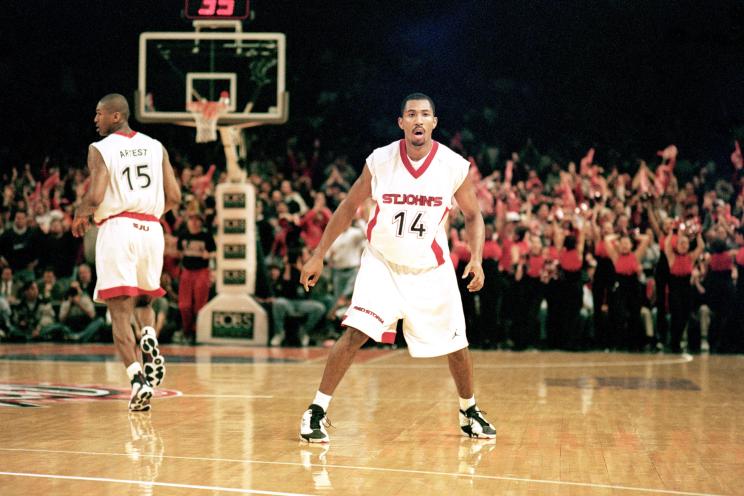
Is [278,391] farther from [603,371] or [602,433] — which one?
[603,371]

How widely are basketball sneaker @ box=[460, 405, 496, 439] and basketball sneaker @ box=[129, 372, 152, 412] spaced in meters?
1.89

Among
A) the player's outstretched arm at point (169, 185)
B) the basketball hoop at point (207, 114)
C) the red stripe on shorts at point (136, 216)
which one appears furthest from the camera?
the basketball hoop at point (207, 114)

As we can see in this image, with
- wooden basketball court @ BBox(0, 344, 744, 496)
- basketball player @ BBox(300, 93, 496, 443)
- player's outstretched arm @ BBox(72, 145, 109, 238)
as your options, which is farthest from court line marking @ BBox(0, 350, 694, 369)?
basketball player @ BBox(300, 93, 496, 443)

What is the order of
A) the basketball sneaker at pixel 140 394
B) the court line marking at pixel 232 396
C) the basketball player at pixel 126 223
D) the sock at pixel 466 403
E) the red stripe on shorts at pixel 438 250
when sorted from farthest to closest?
1. the court line marking at pixel 232 396
2. the basketball player at pixel 126 223
3. the basketball sneaker at pixel 140 394
4. the sock at pixel 466 403
5. the red stripe on shorts at pixel 438 250

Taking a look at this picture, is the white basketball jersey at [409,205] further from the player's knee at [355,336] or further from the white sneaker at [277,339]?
the white sneaker at [277,339]

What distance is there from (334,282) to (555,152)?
14.3ft

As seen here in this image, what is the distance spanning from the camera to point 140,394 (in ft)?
21.3

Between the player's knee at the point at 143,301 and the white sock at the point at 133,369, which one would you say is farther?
the player's knee at the point at 143,301

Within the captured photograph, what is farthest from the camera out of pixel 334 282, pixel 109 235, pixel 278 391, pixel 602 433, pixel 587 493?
pixel 334 282

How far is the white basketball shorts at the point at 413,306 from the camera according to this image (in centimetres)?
556

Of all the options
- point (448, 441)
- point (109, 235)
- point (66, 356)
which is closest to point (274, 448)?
point (448, 441)

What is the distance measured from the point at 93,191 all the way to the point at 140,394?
1213 mm

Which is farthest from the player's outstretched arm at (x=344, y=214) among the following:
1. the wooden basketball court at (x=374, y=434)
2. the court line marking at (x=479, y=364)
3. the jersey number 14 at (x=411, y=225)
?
the court line marking at (x=479, y=364)

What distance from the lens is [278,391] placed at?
320 inches
